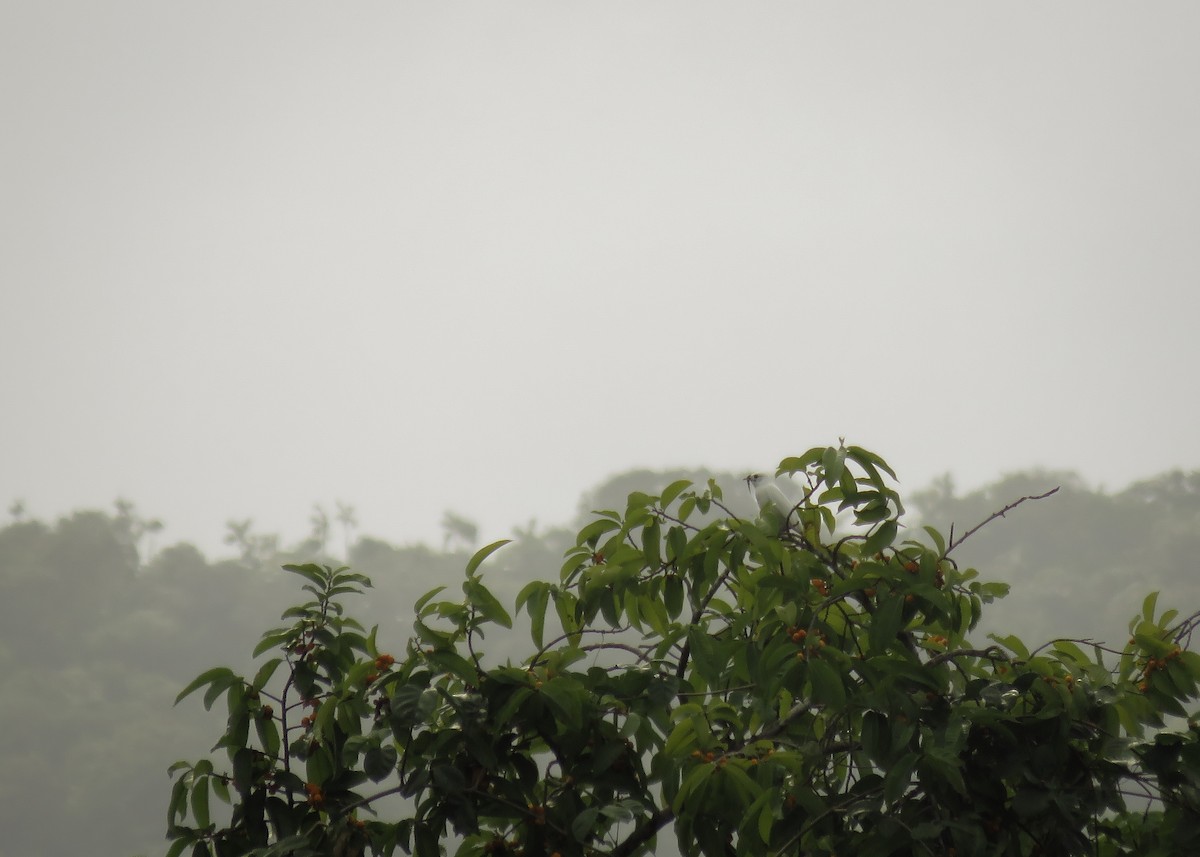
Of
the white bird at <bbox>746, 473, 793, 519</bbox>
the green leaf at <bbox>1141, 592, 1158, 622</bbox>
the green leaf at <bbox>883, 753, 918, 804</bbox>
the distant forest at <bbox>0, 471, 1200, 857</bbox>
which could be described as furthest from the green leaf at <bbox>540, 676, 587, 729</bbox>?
the distant forest at <bbox>0, 471, 1200, 857</bbox>

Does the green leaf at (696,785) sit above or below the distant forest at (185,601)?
below

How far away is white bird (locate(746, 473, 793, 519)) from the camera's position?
8.21ft

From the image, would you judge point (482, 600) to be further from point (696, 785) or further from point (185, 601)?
point (185, 601)

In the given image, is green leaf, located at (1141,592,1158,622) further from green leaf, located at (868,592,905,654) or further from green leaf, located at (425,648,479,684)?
green leaf, located at (425,648,479,684)

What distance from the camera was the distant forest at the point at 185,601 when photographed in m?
37.8

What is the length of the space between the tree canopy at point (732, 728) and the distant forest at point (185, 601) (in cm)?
3835

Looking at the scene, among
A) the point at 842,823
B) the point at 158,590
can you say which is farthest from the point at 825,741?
the point at 158,590

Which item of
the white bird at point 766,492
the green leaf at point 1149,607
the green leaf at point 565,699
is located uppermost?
the white bird at point 766,492

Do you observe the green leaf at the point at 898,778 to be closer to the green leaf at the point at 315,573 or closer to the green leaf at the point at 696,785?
the green leaf at the point at 696,785

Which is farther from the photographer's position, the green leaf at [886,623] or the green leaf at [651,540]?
the green leaf at [651,540]

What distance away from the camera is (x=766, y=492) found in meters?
2.54

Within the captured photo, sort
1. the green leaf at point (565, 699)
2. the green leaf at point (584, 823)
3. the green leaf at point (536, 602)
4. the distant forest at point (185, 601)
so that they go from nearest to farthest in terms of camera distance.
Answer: the green leaf at point (584, 823)
the green leaf at point (565, 699)
the green leaf at point (536, 602)
the distant forest at point (185, 601)

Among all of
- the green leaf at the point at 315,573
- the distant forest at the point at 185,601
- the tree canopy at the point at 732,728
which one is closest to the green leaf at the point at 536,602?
the tree canopy at the point at 732,728

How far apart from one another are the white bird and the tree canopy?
0.15 m
